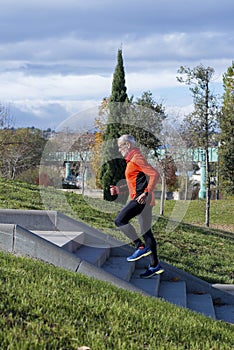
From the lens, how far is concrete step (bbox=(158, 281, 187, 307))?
7.22 meters

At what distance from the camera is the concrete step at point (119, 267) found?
7598 mm

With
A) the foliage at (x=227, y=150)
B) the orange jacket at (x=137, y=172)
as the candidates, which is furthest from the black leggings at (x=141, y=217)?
the foliage at (x=227, y=150)

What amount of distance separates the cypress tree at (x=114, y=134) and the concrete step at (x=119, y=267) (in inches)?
389

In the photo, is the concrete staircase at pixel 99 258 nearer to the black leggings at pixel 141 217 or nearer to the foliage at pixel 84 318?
the black leggings at pixel 141 217

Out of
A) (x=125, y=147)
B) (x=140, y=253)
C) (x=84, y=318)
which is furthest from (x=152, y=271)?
(x=84, y=318)

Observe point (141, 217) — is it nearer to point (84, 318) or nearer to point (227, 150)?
point (84, 318)

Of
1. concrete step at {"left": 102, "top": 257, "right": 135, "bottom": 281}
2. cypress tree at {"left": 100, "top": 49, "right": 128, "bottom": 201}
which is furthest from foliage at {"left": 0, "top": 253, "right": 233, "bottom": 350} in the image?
cypress tree at {"left": 100, "top": 49, "right": 128, "bottom": 201}

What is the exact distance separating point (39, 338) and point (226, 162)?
19589 millimetres

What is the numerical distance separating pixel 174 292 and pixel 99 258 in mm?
1188

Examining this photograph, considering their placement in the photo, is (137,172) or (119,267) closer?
(137,172)

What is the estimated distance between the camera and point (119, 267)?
26.1 ft

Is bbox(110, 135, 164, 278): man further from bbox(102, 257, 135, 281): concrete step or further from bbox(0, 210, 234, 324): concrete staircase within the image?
bbox(0, 210, 234, 324): concrete staircase

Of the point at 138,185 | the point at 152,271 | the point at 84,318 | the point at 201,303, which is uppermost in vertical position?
the point at 138,185

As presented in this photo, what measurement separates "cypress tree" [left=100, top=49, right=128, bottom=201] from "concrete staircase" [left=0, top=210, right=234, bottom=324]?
945cm
